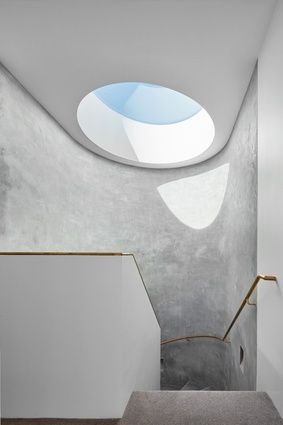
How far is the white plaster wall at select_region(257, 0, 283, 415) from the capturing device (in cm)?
269

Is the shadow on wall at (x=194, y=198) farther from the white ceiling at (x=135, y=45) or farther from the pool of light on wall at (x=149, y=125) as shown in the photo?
the white ceiling at (x=135, y=45)

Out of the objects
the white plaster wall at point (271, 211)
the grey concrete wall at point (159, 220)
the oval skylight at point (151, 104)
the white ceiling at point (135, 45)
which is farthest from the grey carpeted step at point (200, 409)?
the oval skylight at point (151, 104)

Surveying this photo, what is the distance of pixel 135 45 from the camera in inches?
140

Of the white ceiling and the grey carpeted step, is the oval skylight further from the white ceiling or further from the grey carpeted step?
the grey carpeted step

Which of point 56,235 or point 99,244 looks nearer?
point 56,235

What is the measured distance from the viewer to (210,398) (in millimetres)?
2834

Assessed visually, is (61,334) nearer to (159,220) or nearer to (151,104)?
(159,220)

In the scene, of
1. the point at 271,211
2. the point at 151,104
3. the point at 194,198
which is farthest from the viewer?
the point at 194,198

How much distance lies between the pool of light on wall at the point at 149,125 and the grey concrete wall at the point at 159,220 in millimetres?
563

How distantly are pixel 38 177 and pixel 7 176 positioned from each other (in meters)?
0.82

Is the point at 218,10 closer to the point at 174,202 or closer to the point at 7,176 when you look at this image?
the point at 7,176

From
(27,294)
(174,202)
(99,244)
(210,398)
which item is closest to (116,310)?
(27,294)

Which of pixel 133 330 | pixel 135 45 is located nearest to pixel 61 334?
pixel 133 330

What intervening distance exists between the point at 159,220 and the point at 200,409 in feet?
16.1
